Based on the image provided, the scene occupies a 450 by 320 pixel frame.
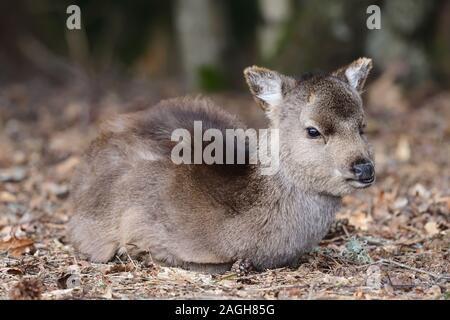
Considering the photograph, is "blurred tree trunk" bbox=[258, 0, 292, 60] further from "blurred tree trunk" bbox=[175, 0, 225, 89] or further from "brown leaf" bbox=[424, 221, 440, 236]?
"brown leaf" bbox=[424, 221, 440, 236]

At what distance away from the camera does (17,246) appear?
7.36 m

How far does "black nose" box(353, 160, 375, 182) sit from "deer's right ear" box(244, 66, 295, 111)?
0.97m

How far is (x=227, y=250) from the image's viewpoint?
6.44 metres

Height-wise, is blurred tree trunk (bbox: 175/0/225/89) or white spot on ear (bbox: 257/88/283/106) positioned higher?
blurred tree trunk (bbox: 175/0/225/89)

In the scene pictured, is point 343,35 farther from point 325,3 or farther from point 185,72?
point 185,72

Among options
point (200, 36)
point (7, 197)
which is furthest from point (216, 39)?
point (7, 197)

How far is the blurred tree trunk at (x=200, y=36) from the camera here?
50.2 ft

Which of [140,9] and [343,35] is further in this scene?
[140,9]

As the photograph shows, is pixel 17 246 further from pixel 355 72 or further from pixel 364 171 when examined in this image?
pixel 355 72

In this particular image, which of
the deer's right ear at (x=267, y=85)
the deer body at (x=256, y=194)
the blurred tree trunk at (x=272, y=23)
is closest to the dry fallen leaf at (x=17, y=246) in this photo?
the deer body at (x=256, y=194)

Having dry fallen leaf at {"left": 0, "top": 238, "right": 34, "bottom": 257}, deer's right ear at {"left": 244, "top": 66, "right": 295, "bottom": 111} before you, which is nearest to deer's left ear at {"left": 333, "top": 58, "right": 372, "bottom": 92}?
deer's right ear at {"left": 244, "top": 66, "right": 295, "bottom": 111}

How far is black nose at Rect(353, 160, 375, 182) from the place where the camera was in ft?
20.0
